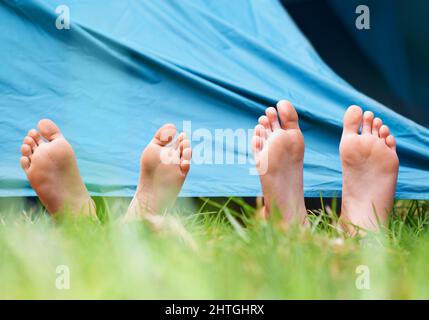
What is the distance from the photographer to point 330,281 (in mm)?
870

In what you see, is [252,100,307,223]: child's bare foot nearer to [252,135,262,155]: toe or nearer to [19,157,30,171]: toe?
[252,135,262,155]: toe

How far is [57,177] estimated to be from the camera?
1.31 meters

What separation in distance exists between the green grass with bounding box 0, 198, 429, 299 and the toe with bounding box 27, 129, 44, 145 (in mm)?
239

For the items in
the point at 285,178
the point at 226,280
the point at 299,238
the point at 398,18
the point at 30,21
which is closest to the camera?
the point at 226,280

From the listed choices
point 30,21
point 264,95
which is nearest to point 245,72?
point 264,95

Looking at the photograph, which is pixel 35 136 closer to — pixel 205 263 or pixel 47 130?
pixel 47 130

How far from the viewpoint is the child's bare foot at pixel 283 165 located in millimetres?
1290

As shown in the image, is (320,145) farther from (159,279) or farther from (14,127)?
(159,279)

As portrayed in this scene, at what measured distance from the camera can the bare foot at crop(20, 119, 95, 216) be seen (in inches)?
51.4

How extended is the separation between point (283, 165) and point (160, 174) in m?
0.22

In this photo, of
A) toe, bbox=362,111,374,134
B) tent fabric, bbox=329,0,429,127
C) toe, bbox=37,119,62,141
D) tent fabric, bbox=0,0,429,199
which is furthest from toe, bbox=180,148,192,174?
tent fabric, bbox=329,0,429,127

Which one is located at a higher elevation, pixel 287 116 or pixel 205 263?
pixel 287 116

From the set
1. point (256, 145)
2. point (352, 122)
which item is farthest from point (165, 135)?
point (352, 122)

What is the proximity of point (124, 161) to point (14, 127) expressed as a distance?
9.5 inches
